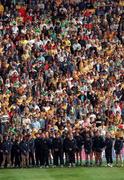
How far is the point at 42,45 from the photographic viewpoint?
32.9 meters

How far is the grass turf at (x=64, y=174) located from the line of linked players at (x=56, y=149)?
2.75ft

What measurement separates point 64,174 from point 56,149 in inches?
83.8

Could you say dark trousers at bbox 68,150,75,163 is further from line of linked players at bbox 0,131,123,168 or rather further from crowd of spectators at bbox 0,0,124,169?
crowd of spectators at bbox 0,0,124,169

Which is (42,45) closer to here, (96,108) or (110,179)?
(96,108)

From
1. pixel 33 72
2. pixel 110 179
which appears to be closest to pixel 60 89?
pixel 33 72

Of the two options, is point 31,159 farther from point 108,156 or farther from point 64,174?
point 108,156

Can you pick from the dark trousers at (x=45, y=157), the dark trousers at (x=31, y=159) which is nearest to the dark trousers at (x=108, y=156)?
the dark trousers at (x=45, y=157)

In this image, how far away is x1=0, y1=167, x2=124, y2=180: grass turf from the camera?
2408 cm

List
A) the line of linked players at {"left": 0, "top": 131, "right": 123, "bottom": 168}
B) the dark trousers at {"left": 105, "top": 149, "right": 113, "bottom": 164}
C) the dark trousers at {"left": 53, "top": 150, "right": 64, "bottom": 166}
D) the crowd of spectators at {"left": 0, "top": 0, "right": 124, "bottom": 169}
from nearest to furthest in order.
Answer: the line of linked players at {"left": 0, "top": 131, "right": 123, "bottom": 168} → the dark trousers at {"left": 53, "top": 150, "right": 64, "bottom": 166} → the dark trousers at {"left": 105, "top": 149, "right": 113, "bottom": 164} → the crowd of spectators at {"left": 0, "top": 0, "right": 124, "bottom": 169}

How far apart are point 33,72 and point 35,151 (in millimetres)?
5648

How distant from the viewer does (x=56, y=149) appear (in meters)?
26.8

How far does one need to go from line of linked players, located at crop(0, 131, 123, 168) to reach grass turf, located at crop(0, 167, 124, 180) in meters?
0.84

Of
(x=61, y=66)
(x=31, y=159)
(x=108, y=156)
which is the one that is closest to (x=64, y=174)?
(x=31, y=159)

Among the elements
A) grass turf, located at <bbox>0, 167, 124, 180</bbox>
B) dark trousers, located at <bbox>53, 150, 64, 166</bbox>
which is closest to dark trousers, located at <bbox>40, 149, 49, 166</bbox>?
dark trousers, located at <bbox>53, 150, 64, 166</bbox>
